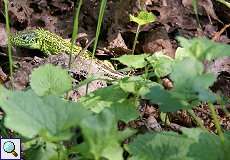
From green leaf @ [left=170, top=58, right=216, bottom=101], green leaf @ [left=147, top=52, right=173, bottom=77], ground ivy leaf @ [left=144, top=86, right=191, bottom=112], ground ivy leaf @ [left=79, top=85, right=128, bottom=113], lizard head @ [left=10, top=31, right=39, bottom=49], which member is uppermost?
green leaf @ [left=170, top=58, right=216, bottom=101]

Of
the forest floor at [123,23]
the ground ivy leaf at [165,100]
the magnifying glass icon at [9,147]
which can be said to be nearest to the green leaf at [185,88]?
the ground ivy leaf at [165,100]

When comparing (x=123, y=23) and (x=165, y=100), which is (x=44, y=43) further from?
(x=165, y=100)

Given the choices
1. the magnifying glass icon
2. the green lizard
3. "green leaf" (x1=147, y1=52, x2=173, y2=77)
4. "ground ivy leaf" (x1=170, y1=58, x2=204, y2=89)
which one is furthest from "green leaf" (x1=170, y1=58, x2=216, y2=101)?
the green lizard

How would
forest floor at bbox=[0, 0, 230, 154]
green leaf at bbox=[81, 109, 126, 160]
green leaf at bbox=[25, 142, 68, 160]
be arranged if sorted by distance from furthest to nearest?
1. forest floor at bbox=[0, 0, 230, 154]
2. green leaf at bbox=[25, 142, 68, 160]
3. green leaf at bbox=[81, 109, 126, 160]

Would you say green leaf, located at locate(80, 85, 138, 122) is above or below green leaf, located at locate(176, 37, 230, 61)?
below

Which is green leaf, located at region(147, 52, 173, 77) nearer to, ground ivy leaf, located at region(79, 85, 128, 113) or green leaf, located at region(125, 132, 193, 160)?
ground ivy leaf, located at region(79, 85, 128, 113)

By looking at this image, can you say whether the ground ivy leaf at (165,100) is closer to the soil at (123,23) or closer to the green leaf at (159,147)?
the green leaf at (159,147)
